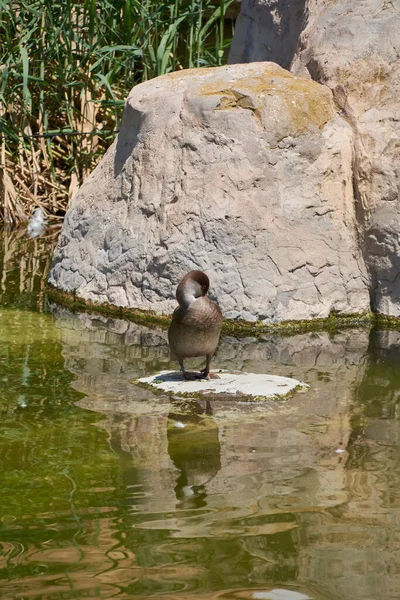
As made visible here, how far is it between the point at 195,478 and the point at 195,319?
1.55m

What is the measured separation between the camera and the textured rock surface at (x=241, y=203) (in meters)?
7.93

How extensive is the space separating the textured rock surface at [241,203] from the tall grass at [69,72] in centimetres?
297

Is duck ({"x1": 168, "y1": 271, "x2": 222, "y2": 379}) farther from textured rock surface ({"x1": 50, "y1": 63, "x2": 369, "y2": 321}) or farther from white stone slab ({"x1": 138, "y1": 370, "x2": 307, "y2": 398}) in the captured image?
textured rock surface ({"x1": 50, "y1": 63, "x2": 369, "y2": 321})

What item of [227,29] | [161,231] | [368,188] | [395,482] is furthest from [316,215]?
[227,29]

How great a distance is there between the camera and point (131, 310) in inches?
322

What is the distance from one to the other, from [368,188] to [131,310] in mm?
2045

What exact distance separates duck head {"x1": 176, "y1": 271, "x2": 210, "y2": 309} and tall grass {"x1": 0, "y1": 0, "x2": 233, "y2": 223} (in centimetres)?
544

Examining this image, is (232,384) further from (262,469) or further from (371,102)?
(371,102)

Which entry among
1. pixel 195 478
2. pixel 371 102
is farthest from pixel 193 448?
pixel 371 102

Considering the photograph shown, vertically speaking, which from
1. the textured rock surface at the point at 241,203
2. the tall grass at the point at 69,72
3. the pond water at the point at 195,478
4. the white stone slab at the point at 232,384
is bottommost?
the pond water at the point at 195,478

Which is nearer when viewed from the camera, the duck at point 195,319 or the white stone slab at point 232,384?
the white stone slab at point 232,384

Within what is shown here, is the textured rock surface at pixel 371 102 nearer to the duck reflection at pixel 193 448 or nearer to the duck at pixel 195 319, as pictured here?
the duck at pixel 195 319

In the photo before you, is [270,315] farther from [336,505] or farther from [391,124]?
[336,505]

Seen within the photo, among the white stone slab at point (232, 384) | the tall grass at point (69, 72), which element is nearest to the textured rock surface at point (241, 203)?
the white stone slab at point (232, 384)
